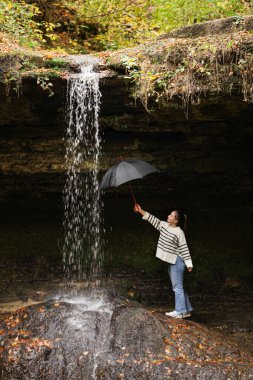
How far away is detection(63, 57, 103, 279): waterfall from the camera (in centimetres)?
639

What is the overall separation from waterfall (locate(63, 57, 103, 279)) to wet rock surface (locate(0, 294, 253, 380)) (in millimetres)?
2626

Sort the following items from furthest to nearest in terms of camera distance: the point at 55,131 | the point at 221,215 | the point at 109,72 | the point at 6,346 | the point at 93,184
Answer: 1. the point at 221,215
2. the point at 93,184
3. the point at 55,131
4. the point at 109,72
5. the point at 6,346

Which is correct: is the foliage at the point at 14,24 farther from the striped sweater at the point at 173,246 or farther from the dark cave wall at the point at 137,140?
the striped sweater at the point at 173,246

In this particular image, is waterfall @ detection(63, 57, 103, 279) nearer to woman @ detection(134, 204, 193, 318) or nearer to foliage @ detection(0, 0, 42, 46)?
woman @ detection(134, 204, 193, 318)

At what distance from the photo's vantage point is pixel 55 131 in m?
7.05

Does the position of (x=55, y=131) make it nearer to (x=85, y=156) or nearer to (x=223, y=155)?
(x=85, y=156)

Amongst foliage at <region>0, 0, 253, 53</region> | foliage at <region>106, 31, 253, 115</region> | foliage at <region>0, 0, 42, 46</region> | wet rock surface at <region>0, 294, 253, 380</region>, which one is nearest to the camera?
wet rock surface at <region>0, 294, 253, 380</region>

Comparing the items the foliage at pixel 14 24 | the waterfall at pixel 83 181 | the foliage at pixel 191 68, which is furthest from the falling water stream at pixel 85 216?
the foliage at pixel 14 24

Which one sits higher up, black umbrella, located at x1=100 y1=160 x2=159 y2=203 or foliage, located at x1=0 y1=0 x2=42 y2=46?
foliage, located at x1=0 y1=0 x2=42 y2=46

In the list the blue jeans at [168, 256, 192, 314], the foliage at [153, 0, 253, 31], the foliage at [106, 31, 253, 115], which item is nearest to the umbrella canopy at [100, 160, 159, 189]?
the foliage at [106, 31, 253, 115]

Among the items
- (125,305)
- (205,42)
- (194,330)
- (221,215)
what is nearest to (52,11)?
(205,42)

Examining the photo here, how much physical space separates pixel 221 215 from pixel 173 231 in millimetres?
2492

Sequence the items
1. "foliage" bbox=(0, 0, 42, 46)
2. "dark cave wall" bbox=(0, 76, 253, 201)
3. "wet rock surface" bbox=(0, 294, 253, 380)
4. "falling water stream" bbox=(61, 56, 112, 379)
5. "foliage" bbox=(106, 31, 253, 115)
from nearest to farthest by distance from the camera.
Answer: "wet rock surface" bbox=(0, 294, 253, 380) < "falling water stream" bbox=(61, 56, 112, 379) < "foliage" bbox=(106, 31, 253, 115) < "dark cave wall" bbox=(0, 76, 253, 201) < "foliage" bbox=(0, 0, 42, 46)

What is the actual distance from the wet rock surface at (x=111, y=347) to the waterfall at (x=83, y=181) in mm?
2626
